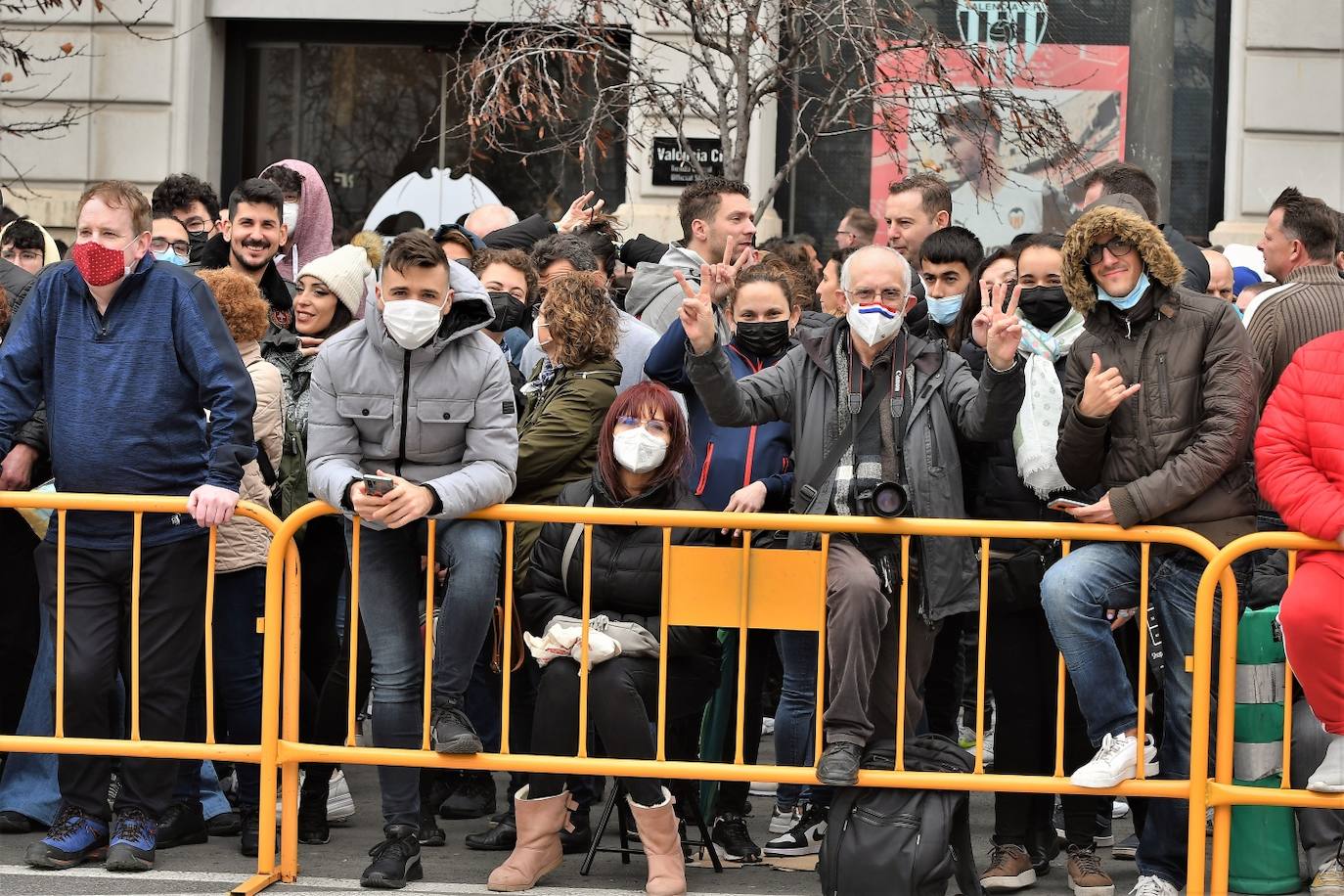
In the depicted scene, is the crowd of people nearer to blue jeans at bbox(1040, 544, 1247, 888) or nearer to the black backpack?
blue jeans at bbox(1040, 544, 1247, 888)

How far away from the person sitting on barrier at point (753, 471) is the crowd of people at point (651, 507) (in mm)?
15

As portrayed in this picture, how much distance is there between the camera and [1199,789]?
19.6 ft

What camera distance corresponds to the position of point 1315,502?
5.81m

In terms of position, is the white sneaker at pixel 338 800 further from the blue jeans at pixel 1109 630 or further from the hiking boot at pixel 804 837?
the blue jeans at pixel 1109 630

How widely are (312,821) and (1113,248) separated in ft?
11.5

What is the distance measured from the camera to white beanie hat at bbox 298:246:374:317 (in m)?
7.48

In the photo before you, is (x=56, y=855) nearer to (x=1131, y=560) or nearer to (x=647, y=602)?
(x=647, y=602)

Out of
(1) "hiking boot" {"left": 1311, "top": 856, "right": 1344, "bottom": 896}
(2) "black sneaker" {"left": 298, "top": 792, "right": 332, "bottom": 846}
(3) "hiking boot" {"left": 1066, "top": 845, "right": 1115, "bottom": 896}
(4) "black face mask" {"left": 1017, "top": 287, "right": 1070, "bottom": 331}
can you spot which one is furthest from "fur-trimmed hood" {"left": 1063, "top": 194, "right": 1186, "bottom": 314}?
(2) "black sneaker" {"left": 298, "top": 792, "right": 332, "bottom": 846}

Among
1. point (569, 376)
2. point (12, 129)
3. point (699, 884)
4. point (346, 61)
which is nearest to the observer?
point (699, 884)

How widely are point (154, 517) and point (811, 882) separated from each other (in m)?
2.62

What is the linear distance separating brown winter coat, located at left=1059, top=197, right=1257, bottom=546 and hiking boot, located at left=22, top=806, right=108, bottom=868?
356 cm

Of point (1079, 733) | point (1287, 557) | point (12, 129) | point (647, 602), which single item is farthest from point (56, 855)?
point (12, 129)

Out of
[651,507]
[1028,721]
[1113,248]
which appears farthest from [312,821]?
[1113,248]

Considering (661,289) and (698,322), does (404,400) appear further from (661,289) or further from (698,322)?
(661,289)
